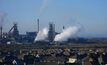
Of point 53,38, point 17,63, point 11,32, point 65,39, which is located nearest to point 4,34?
point 11,32

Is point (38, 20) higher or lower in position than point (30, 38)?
higher

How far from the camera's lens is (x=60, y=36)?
5503 cm

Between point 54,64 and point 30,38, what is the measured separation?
4200 cm

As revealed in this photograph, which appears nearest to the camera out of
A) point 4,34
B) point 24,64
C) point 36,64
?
point 36,64

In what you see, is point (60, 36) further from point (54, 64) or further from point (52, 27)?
point (54, 64)

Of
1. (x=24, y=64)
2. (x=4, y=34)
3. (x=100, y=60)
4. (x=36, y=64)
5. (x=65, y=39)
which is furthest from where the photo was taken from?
(x=65, y=39)

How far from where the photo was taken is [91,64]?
16.3 m

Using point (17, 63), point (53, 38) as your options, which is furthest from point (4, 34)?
point (17, 63)

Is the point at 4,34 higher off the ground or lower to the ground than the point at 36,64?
higher

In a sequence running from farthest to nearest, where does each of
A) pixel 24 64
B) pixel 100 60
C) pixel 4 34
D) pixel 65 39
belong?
pixel 65 39
pixel 4 34
pixel 100 60
pixel 24 64

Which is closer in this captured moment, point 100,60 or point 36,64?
point 36,64

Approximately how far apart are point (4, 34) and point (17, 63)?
35430 millimetres

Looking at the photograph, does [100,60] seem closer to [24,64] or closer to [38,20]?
[24,64]

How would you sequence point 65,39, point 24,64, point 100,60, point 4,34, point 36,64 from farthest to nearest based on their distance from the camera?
point 65,39, point 4,34, point 100,60, point 24,64, point 36,64
